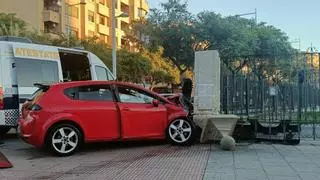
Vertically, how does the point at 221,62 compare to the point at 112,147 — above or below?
above

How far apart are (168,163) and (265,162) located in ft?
5.85

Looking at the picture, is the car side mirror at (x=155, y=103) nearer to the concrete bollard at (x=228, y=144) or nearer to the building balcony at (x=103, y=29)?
the concrete bollard at (x=228, y=144)

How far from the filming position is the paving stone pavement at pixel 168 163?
29.3 feet

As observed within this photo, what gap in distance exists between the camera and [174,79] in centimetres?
5825

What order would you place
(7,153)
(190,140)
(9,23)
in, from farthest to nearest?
(9,23) → (190,140) → (7,153)

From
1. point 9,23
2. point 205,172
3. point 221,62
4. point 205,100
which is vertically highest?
point 9,23

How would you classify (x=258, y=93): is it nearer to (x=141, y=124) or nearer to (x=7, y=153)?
(x=141, y=124)

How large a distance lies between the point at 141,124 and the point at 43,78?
11.2ft

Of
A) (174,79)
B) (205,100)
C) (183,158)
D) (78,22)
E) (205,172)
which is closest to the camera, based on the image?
(205,172)

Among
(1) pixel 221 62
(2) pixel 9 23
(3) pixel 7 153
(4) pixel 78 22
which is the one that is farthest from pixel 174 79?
(3) pixel 7 153

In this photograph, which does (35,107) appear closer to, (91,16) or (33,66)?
(33,66)

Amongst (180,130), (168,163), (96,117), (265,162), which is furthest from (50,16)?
(265,162)

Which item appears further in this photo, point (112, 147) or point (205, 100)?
point (205, 100)

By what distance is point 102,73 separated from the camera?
53.8ft
